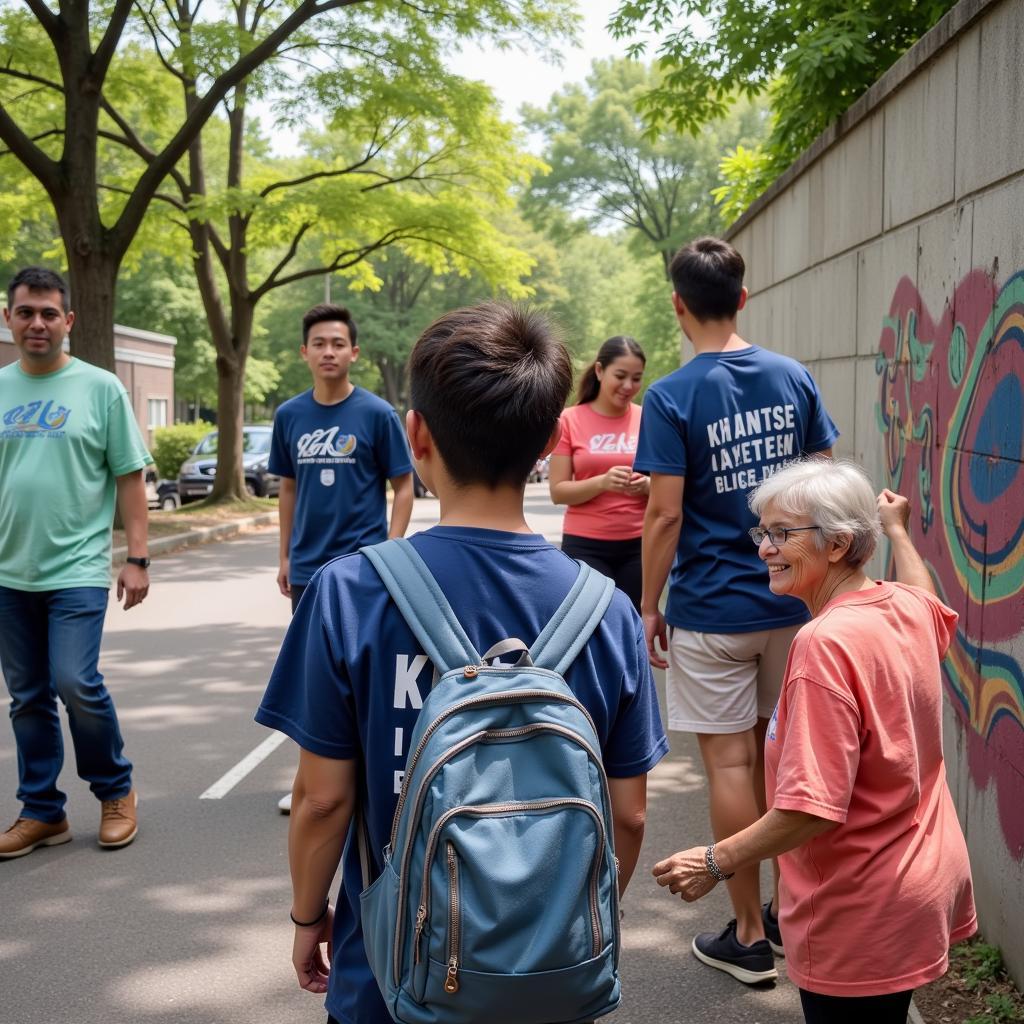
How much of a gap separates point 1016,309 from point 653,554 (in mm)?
1270

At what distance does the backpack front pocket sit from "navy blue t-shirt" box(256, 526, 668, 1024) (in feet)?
0.84

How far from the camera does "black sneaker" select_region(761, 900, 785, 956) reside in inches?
162

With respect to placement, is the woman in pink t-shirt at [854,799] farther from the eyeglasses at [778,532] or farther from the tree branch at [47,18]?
the tree branch at [47,18]

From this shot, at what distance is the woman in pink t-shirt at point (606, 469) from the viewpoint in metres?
6.25

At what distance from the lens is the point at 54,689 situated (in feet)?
16.5

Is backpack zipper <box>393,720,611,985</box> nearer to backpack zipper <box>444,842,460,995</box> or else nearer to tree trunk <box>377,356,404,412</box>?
backpack zipper <box>444,842,460,995</box>

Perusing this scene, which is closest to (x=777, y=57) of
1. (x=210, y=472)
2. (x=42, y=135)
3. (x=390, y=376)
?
(x=42, y=135)

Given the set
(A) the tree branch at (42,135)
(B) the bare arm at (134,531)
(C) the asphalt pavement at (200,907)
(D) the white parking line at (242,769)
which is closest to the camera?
(C) the asphalt pavement at (200,907)

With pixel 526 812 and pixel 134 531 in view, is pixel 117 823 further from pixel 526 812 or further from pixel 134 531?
pixel 526 812

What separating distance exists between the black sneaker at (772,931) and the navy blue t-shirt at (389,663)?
2.29 meters

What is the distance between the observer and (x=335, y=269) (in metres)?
24.0

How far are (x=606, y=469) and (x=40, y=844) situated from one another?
3032 mm

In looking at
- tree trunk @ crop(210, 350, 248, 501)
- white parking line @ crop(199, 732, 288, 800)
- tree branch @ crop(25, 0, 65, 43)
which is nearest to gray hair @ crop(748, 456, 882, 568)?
white parking line @ crop(199, 732, 288, 800)

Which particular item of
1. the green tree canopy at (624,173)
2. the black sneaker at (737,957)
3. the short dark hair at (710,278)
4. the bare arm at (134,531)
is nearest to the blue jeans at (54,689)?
the bare arm at (134,531)
